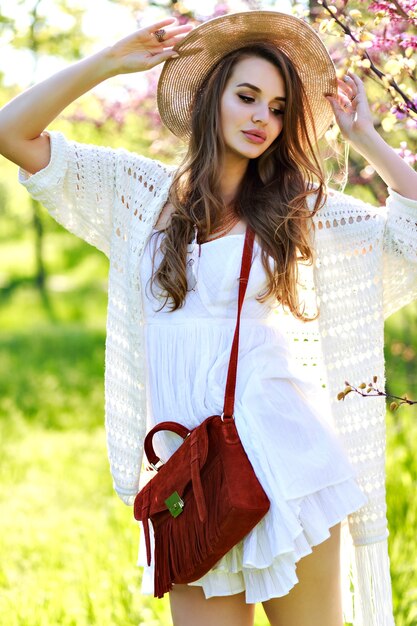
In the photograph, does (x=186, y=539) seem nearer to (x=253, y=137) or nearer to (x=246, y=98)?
(x=253, y=137)

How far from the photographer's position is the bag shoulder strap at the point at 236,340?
2641mm

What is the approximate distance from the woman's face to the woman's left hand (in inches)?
7.6

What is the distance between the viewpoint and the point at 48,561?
5.14 meters

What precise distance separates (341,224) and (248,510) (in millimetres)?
1031

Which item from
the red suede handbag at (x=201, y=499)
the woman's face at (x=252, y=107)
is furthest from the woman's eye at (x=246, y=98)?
the red suede handbag at (x=201, y=499)

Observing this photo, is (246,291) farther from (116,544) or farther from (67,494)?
(67,494)

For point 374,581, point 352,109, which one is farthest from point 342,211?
point 374,581

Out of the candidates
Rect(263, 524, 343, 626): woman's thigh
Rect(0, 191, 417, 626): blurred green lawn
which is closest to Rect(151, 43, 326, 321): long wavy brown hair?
Rect(263, 524, 343, 626): woman's thigh

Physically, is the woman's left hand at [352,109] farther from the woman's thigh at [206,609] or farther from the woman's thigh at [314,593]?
the woman's thigh at [206,609]

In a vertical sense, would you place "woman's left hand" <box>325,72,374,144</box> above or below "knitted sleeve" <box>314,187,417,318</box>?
above

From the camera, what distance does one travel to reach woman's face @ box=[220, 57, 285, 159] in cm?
292

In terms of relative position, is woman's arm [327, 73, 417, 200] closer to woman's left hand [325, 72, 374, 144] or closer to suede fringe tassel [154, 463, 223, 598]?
woman's left hand [325, 72, 374, 144]

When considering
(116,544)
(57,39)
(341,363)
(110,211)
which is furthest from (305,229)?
(57,39)

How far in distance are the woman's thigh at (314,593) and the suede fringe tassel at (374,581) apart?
0.87 feet
